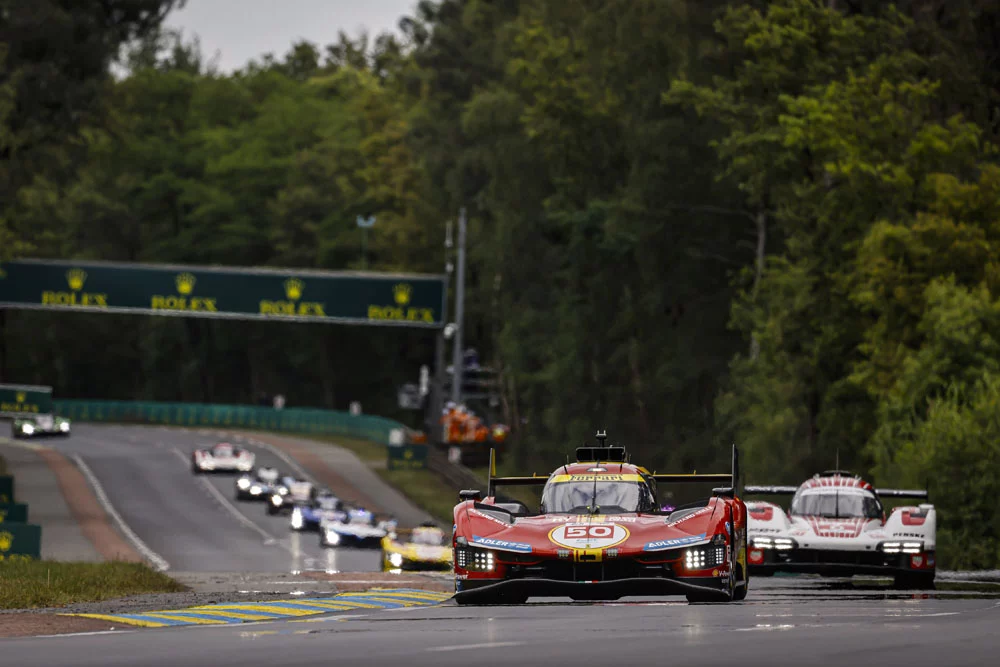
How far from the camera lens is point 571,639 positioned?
12.9 m

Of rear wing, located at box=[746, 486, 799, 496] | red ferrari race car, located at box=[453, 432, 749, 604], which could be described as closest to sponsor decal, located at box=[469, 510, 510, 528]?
red ferrari race car, located at box=[453, 432, 749, 604]

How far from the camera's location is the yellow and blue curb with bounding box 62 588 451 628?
1580 cm

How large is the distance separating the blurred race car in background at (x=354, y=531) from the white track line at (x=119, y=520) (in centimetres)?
525

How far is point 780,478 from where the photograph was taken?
50500 mm

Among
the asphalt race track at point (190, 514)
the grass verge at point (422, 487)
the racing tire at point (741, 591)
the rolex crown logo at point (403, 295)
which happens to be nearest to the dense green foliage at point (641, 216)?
the rolex crown logo at point (403, 295)

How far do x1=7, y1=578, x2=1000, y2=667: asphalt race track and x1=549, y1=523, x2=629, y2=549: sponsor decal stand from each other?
0.59 metres

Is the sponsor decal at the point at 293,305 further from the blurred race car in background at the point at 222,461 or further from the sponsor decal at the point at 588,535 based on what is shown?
the sponsor decal at the point at 588,535

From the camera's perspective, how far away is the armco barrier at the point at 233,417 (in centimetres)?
9906

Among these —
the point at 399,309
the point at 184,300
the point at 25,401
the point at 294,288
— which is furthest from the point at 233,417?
the point at 399,309

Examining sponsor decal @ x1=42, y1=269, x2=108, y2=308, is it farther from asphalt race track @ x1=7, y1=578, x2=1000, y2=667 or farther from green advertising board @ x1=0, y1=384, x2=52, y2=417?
asphalt race track @ x1=7, y1=578, x2=1000, y2=667

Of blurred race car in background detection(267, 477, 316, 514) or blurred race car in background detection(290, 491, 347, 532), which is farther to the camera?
blurred race car in background detection(267, 477, 316, 514)

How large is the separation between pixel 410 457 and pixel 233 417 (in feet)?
120

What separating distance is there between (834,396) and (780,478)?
2908mm

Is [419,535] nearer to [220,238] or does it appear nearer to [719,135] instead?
[719,135]
